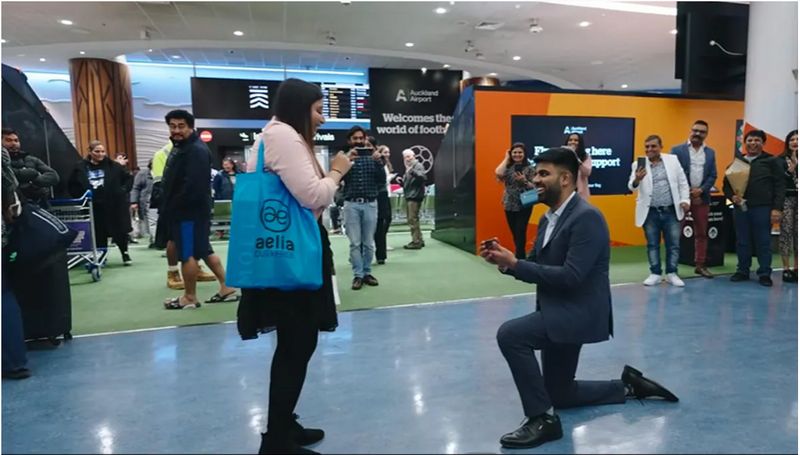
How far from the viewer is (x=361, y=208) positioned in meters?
4.87

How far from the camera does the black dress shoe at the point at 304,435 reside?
1.99 m

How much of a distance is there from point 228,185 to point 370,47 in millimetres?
4670

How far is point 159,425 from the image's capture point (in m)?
2.20

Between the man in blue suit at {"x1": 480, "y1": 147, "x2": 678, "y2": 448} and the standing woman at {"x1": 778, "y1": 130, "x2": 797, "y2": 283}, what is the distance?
3.95 m

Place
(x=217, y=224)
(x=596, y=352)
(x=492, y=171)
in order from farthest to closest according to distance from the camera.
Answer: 1. (x=217, y=224)
2. (x=492, y=171)
3. (x=596, y=352)

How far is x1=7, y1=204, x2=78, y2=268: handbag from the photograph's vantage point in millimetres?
2938

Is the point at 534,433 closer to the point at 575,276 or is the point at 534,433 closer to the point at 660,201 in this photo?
the point at 575,276

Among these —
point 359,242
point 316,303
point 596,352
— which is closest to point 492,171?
point 359,242

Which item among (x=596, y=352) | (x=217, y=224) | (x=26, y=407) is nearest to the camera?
(x=26, y=407)

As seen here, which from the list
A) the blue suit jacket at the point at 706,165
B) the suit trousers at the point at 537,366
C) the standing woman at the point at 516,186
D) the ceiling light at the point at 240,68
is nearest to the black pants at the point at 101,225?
the standing woman at the point at 516,186

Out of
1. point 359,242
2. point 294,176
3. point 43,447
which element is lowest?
point 43,447

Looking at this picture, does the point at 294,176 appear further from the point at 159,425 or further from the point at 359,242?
the point at 359,242

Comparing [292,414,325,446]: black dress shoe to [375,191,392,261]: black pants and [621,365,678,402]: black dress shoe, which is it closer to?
[621,365,678,402]: black dress shoe

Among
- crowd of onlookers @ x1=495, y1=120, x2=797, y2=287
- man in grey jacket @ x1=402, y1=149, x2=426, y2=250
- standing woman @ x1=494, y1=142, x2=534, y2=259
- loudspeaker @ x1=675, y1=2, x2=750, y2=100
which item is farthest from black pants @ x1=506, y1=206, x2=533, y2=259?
loudspeaker @ x1=675, y1=2, x2=750, y2=100
